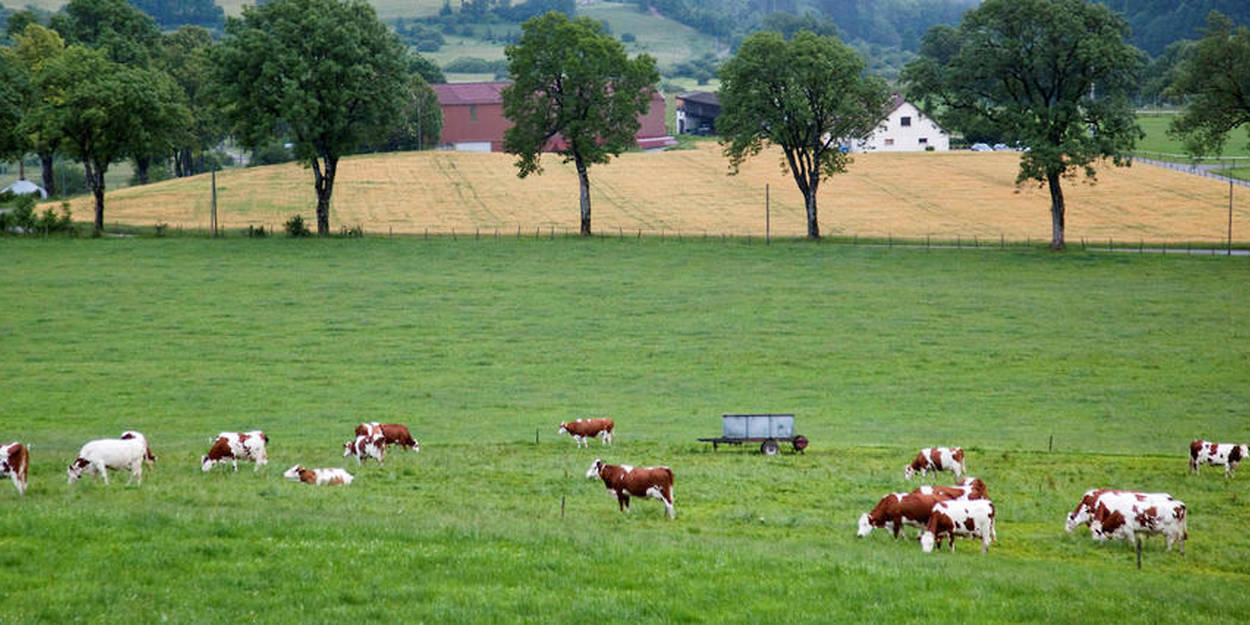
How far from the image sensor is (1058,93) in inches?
3135

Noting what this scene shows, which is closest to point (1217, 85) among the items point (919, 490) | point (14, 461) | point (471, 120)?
point (919, 490)

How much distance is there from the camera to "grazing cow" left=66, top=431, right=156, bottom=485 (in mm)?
24748

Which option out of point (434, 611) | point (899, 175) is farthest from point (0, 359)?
point (899, 175)

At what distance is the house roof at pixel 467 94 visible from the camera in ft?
521

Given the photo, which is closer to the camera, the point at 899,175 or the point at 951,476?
the point at 951,476

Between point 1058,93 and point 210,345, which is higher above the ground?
point 1058,93

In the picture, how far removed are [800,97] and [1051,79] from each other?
16323 mm

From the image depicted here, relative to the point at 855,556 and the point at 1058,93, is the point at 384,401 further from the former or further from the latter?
the point at 1058,93

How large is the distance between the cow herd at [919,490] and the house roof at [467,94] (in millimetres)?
132560

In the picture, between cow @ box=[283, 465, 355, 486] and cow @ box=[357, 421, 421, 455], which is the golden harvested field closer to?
cow @ box=[357, 421, 421, 455]

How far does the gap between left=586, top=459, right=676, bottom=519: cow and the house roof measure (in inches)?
5377

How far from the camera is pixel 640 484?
24.2 m

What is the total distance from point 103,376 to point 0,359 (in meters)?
5.69

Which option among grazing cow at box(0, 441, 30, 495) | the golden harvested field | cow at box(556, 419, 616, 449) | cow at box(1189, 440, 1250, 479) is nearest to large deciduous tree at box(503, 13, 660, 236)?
the golden harvested field
